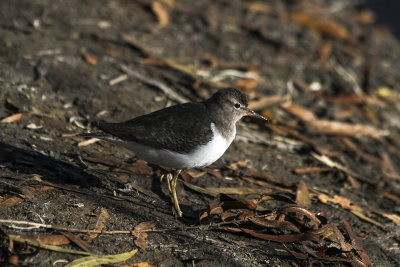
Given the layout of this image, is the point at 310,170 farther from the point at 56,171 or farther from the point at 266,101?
the point at 56,171

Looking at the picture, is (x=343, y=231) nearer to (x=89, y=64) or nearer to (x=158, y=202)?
(x=158, y=202)

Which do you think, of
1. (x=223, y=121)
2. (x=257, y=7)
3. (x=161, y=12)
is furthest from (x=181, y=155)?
(x=257, y=7)

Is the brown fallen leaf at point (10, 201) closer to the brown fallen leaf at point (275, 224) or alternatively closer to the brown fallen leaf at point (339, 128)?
the brown fallen leaf at point (275, 224)

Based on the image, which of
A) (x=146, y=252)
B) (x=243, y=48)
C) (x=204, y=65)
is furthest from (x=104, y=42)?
(x=146, y=252)

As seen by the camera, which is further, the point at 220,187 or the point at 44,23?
the point at 44,23

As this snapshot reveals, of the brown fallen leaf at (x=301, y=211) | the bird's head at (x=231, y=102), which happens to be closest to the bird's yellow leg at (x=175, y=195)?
the bird's head at (x=231, y=102)

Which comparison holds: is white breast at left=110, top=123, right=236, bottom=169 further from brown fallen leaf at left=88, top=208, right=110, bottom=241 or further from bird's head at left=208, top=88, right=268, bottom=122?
brown fallen leaf at left=88, top=208, right=110, bottom=241
